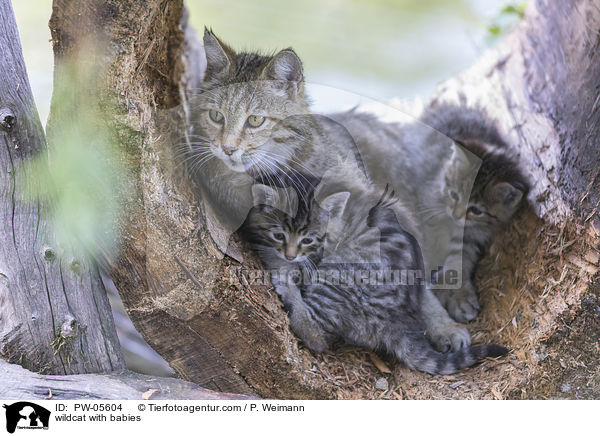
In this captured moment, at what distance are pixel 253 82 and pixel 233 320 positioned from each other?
755mm

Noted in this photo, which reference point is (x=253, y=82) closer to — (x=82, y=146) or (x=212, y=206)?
(x=212, y=206)

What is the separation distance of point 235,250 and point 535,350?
103 centimetres

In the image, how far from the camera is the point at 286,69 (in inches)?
61.0

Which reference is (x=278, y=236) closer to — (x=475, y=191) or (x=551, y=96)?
(x=475, y=191)

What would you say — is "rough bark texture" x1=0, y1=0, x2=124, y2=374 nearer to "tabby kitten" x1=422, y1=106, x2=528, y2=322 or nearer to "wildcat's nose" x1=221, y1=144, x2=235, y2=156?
"wildcat's nose" x1=221, y1=144, x2=235, y2=156

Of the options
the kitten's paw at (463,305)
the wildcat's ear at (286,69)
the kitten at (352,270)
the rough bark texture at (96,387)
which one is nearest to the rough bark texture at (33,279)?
the rough bark texture at (96,387)

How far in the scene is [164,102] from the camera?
1.50m

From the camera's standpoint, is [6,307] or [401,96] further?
[401,96]

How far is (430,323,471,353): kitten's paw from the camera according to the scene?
174cm

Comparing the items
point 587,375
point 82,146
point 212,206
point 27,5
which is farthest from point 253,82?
point 587,375
